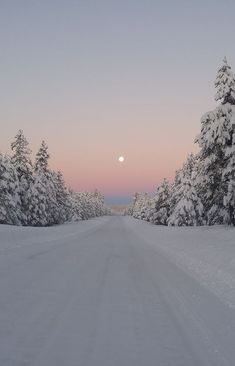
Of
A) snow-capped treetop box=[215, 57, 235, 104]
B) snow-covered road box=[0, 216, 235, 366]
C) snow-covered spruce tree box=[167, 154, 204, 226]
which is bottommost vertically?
snow-covered road box=[0, 216, 235, 366]

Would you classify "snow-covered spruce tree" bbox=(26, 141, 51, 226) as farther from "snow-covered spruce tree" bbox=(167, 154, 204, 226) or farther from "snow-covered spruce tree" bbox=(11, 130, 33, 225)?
"snow-covered spruce tree" bbox=(167, 154, 204, 226)

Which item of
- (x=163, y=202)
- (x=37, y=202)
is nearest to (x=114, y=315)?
(x=37, y=202)

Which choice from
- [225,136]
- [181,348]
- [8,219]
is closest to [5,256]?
[181,348]

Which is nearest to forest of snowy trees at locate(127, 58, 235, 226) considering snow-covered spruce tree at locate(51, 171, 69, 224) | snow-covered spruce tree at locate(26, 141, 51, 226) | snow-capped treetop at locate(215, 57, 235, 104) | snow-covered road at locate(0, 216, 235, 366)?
snow-capped treetop at locate(215, 57, 235, 104)

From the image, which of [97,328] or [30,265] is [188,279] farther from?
[97,328]

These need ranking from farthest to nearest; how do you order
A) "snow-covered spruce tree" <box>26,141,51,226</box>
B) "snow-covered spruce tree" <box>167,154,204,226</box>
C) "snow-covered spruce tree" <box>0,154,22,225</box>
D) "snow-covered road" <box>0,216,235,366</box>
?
"snow-covered spruce tree" <box>26,141,51,226</box> → "snow-covered spruce tree" <box>167,154,204,226</box> → "snow-covered spruce tree" <box>0,154,22,225</box> → "snow-covered road" <box>0,216,235,366</box>

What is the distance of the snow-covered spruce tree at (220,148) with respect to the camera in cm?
2831

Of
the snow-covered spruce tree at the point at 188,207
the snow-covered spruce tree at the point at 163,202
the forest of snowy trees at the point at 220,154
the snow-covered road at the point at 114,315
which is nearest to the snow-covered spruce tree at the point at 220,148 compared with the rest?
the forest of snowy trees at the point at 220,154

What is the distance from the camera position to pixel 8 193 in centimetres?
4853

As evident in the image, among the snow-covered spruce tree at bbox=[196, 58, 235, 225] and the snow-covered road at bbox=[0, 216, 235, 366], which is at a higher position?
the snow-covered spruce tree at bbox=[196, 58, 235, 225]

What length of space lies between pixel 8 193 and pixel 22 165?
794 centimetres

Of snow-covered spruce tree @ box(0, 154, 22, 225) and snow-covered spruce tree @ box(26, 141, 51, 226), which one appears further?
snow-covered spruce tree @ box(26, 141, 51, 226)

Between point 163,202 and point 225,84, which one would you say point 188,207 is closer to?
point 163,202

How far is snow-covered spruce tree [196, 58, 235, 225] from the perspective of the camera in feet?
92.9
